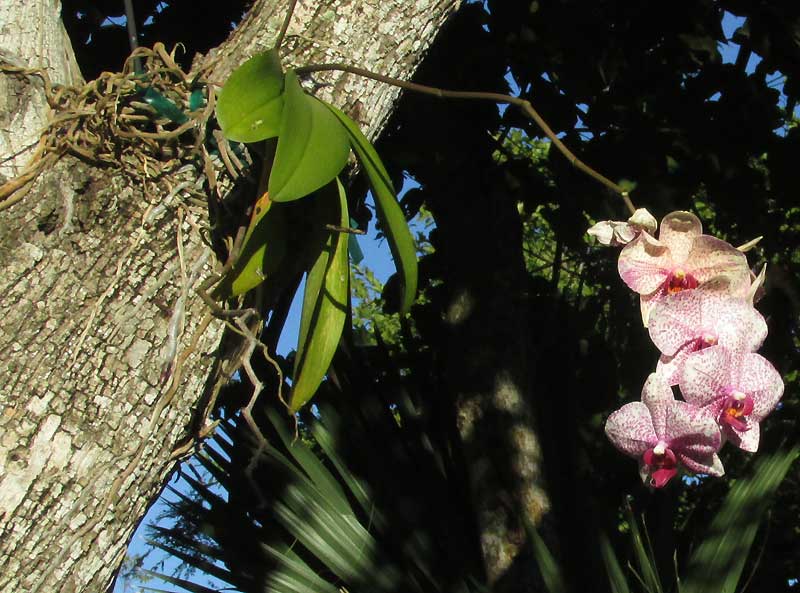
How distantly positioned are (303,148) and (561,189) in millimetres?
2233

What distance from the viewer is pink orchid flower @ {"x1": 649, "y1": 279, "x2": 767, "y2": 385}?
0.86 meters

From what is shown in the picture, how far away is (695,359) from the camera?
0.84 m

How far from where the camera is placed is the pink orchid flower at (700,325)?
0.86m

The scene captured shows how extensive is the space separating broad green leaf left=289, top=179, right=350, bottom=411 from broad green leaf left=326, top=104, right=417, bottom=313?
2.0 inches

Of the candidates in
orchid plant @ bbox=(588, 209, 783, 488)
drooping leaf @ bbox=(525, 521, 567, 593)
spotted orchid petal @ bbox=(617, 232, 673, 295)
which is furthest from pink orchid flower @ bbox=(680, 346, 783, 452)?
drooping leaf @ bbox=(525, 521, 567, 593)

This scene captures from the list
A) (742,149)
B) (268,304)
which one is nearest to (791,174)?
(742,149)

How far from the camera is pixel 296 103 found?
0.96 m

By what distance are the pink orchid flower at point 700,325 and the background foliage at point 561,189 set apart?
1577 millimetres

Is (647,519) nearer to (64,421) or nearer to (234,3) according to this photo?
(234,3)

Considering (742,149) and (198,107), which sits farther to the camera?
(742,149)

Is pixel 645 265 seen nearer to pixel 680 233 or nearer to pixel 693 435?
pixel 680 233

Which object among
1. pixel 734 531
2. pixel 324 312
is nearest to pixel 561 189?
pixel 734 531

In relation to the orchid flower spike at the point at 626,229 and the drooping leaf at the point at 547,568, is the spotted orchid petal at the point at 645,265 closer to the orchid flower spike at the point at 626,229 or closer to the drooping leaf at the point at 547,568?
the orchid flower spike at the point at 626,229

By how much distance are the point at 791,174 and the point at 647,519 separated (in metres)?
1.14
